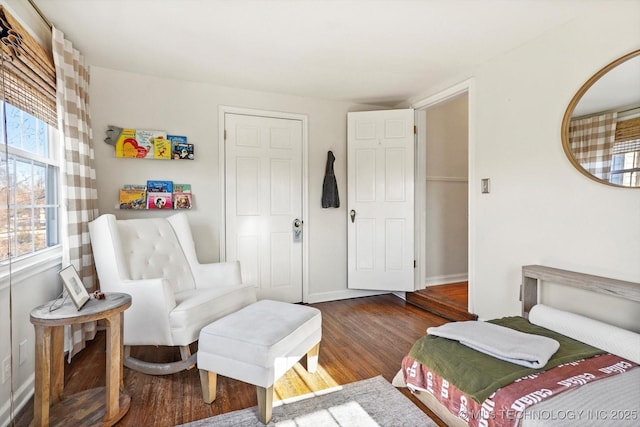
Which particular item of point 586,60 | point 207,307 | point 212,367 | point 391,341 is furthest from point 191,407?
point 586,60

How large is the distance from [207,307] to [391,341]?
1428mm

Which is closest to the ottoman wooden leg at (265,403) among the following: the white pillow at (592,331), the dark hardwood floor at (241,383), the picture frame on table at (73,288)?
the dark hardwood floor at (241,383)

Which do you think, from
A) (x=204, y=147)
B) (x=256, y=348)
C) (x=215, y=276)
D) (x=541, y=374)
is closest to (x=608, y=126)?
(x=541, y=374)

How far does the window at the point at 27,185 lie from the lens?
5.16 feet

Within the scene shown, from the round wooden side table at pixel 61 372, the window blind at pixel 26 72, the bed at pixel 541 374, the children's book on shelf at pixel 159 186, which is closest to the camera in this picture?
the bed at pixel 541 374

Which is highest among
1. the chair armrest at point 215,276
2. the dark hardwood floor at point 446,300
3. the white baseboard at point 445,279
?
the chair armrest at point 215,276

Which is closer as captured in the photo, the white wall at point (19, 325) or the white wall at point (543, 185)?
the white wall at point (19, 325)

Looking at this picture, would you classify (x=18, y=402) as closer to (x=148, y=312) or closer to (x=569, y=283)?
(x=148, y=312)

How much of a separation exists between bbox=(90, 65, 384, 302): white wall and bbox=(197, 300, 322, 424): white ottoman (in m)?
1.49

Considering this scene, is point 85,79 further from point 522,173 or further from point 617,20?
point 617,20

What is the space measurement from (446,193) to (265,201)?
2193 millimetres

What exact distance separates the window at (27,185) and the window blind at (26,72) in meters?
0.06

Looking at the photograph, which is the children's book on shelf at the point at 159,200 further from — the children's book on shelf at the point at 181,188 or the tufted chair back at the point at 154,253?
the tufted chair back at the point at 154,253

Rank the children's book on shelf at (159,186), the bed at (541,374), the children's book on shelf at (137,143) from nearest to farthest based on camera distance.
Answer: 1. the bed at (541,374)
2. the children's book on shelf at (137,143)
3. the children's book on shelf at (159,186)
